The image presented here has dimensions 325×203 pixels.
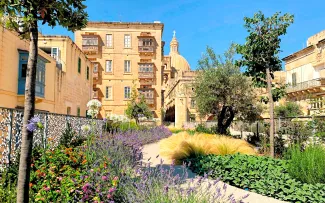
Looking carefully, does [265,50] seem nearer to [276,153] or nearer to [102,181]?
[276,153]

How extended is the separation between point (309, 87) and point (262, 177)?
35186mm

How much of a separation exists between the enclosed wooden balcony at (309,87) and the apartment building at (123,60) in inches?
792

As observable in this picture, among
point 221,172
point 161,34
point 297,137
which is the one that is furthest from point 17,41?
point 161,34

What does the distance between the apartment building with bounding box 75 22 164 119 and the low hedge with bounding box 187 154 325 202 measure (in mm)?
31486

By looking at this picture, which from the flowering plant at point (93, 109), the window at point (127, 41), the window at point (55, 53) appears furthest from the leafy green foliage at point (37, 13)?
the window at point (127, 41)

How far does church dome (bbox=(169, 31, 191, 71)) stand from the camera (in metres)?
79.9

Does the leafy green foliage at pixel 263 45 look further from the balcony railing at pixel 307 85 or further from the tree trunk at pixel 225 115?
the balcony railing at pixel 307 85

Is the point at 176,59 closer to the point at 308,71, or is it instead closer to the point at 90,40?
the point at 90,40

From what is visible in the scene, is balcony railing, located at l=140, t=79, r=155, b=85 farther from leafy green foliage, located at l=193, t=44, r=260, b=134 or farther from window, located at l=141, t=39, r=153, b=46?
leafy green foliage, located at l=193, t=44, r=260, b=134

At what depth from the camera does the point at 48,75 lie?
18.9 m

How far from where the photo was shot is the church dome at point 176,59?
262 feet

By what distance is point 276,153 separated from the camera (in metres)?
10.8

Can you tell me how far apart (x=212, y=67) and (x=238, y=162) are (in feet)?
35.0

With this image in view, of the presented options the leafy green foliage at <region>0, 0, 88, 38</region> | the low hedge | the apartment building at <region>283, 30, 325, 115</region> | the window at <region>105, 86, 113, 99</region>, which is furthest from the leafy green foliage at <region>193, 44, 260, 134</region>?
the window at <region>105, 86, 113, 99</region>
